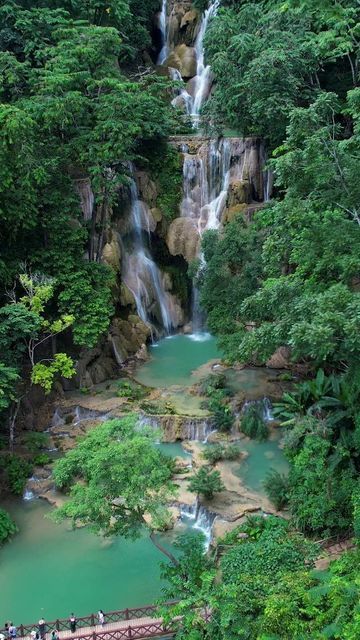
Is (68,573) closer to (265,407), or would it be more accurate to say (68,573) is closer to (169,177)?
(265,407)

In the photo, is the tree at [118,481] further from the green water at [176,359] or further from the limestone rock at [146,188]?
the limestone rock at [146,188]

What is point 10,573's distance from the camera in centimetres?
1433

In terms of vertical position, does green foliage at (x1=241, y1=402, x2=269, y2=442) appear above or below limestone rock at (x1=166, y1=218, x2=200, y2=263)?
below

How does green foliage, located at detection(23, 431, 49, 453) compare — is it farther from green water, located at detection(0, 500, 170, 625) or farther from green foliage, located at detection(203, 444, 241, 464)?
Result: green foliage, located at detection(203, 444, 241, 464)

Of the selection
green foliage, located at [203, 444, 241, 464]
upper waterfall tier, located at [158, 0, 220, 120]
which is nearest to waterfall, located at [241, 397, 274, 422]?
green foliage, located at [203, 444, 241, 464]

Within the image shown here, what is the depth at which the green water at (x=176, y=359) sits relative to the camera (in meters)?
22.6

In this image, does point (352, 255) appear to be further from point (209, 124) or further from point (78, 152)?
point (209, 124)

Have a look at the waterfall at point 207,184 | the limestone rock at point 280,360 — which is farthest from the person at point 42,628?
the waterfall at point 207,184

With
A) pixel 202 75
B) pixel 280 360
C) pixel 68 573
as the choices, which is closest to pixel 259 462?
pixel 280 360

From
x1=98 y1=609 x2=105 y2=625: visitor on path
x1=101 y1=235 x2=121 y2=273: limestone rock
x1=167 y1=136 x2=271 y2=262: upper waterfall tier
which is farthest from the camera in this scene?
x1=167 y1=136 x2=271 y2=262: upper waterfall tier

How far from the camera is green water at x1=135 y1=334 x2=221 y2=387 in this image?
2264cm

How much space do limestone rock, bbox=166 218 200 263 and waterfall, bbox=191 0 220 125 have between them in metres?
7.96

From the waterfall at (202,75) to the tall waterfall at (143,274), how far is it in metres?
8.32

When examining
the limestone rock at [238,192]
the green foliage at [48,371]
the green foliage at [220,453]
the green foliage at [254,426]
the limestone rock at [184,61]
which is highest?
the limestone rock at [184,61]
